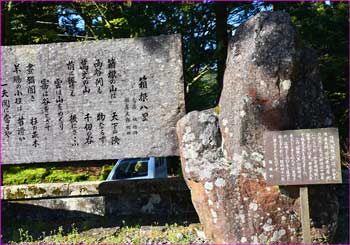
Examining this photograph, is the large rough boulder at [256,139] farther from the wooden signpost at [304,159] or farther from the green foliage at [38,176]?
Answer: the green foliage at [38,176]

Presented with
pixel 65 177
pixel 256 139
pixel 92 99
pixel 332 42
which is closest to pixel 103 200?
pixel 92 99

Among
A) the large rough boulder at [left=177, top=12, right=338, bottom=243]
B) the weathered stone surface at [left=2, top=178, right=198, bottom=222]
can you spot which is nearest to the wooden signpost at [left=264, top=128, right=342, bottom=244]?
the large rough boulder at [left=177, top=12, right=338, bottom=243]

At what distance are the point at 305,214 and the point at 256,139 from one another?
925 millimetres

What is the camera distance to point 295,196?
4.46 metres

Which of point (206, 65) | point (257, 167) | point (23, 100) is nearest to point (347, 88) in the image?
point (206, 65)

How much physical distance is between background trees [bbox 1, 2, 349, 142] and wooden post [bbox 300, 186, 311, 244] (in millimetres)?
4742

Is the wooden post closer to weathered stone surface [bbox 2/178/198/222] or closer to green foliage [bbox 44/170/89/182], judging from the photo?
weathered stone surface [bbox 2/178/198/222]

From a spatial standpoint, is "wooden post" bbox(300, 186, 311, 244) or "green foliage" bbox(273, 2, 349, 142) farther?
"green foliage" bbox(273, 2, 349, 142)

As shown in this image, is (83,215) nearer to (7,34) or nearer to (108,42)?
(108,42)

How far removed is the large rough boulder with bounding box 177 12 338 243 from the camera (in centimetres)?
446

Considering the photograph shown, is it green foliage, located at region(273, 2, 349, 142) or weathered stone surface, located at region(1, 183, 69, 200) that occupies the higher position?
green foliage, located at region(273, 2, 349, 142)

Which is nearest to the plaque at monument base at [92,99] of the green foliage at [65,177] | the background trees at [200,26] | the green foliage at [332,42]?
the green foliage at [65,177]

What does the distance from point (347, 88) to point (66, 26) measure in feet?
26.4

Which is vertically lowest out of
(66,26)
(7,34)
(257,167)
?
(257,167)
